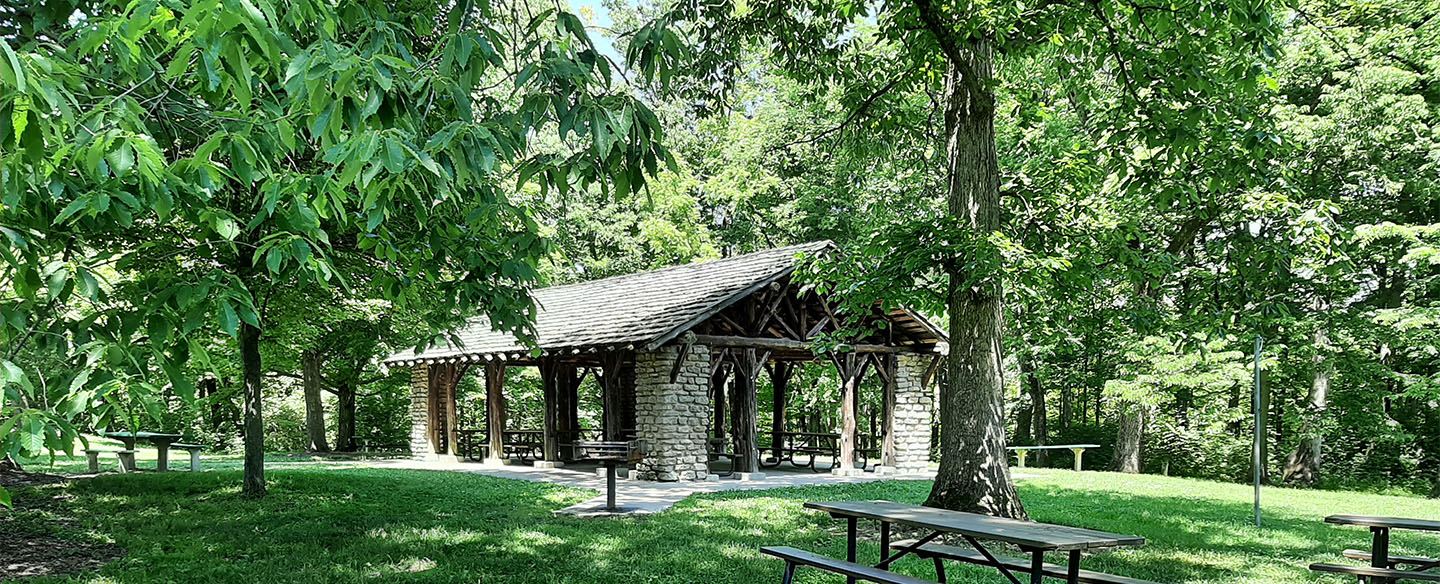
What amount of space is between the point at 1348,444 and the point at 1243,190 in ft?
52.6

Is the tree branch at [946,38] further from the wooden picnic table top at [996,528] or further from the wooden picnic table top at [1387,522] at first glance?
the wooden picnic table top at [1387,522]

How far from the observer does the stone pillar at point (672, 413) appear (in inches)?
583

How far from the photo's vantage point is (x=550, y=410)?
704 inches

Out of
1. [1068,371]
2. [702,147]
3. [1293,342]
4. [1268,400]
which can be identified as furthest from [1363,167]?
[702,147]

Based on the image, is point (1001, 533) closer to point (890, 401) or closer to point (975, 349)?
point (975, 349)

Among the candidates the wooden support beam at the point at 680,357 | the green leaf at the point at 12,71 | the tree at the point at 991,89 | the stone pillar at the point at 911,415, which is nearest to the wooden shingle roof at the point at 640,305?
the wooden support beam at the point at 680,357

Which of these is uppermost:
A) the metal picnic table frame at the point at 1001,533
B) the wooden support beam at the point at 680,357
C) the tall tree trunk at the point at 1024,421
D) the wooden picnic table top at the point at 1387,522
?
the wooden support beam at the point at 680,357

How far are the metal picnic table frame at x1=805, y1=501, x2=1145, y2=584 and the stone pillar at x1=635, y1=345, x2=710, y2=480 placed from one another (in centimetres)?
860

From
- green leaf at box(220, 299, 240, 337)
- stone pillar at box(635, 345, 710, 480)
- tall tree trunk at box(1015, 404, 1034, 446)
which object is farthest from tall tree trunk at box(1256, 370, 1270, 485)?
green leaf at box(220, 299, 240, 337)

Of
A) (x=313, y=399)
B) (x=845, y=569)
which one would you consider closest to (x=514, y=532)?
(x=845, y=569)

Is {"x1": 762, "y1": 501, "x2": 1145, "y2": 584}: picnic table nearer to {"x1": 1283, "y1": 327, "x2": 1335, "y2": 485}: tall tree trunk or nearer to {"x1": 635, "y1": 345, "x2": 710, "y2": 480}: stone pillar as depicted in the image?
{"x1": 635, "y1": 345, "x2": 710, "y2": 480}: stone pillar

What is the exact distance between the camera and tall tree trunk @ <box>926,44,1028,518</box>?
9016 mm

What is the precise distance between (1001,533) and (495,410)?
52.4 feet

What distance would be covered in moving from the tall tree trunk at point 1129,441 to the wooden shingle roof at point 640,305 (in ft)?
34.4
